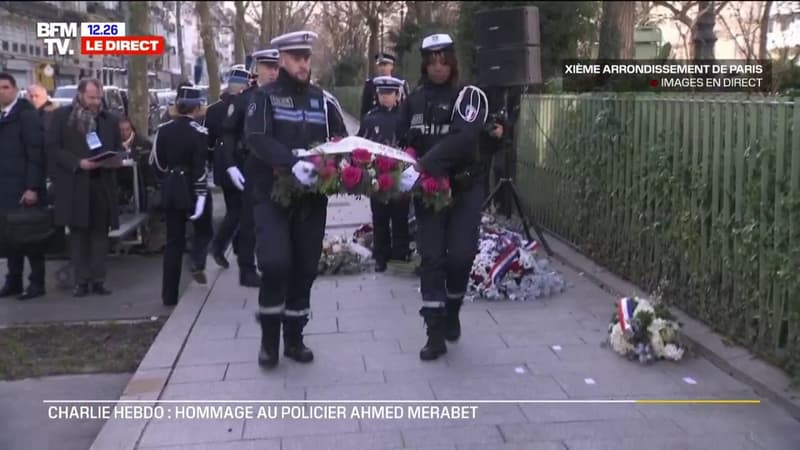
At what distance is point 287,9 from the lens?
5631 cm

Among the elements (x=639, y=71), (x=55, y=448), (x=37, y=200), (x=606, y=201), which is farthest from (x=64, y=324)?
(x=639, y=71)

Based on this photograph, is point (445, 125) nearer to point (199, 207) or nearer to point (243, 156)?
point (243, 156)

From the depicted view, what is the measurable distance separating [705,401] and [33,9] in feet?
85.0

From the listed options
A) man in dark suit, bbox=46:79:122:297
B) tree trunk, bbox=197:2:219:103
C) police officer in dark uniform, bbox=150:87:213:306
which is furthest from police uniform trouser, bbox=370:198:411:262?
tree trunk, bbox=197:2:219:103

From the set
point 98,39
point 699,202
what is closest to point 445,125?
point 699,202

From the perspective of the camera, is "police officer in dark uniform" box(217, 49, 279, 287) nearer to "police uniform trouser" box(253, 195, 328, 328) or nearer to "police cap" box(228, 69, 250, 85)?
"police cap" box(228, 69, 250, 85)

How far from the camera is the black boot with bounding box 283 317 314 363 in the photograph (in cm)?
629

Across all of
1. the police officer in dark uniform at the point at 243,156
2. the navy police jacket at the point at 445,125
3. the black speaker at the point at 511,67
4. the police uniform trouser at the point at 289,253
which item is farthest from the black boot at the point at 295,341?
the black speaker at the point at 511,67

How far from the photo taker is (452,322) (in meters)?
6.61

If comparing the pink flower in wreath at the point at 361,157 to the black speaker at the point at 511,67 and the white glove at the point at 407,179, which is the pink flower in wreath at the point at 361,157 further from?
the black speaker at the point at 511,67

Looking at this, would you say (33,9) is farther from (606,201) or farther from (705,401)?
(705,401)

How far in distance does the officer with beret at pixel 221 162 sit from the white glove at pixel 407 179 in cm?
336

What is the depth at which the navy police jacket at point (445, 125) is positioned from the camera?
5969 millimetres

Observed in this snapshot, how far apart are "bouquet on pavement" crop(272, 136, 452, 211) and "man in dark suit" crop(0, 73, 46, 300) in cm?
409
